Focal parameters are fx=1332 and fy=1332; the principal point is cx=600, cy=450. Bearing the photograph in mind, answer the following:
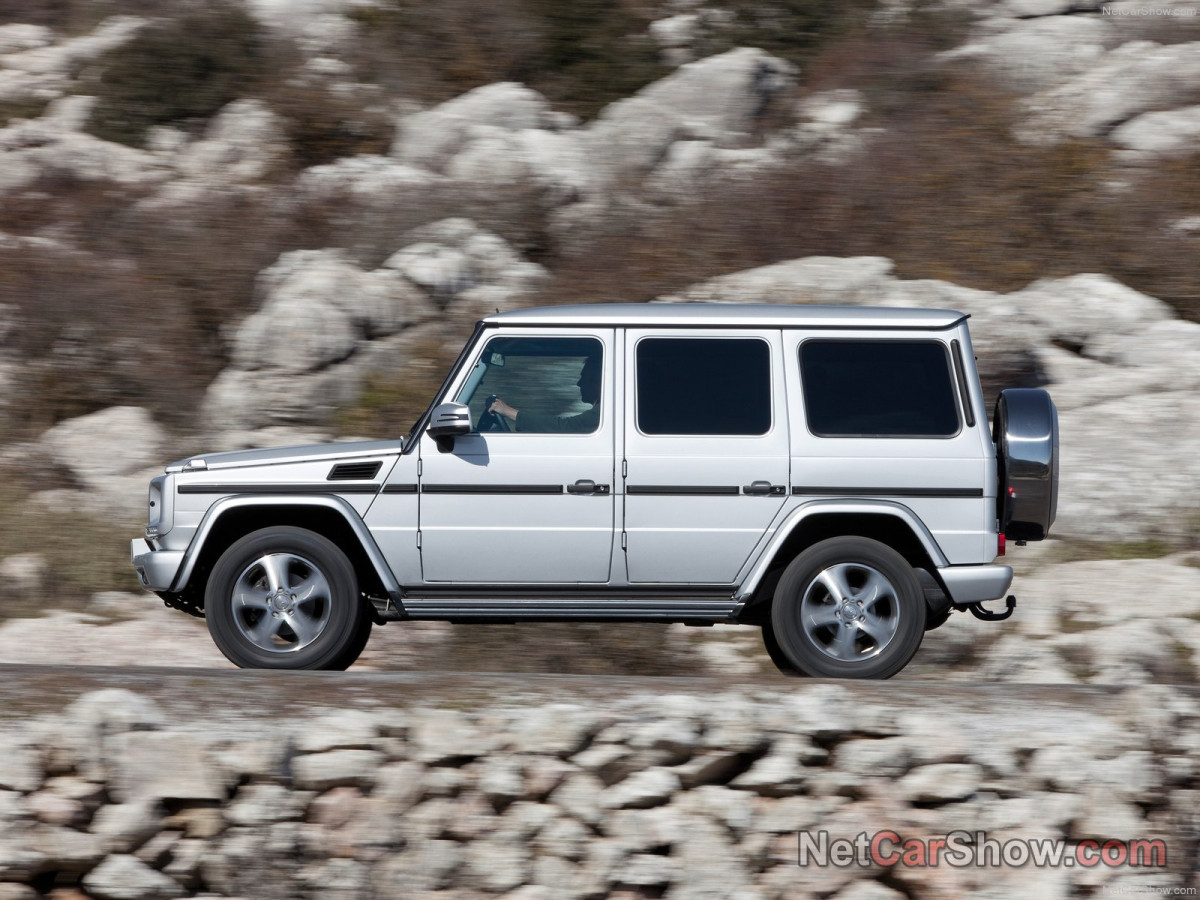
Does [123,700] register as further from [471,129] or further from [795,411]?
[471,129]

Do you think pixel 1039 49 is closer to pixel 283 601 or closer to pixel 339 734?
pixel 283 601

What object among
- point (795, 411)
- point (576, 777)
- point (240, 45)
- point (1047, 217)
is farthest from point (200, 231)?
point (576, 777)

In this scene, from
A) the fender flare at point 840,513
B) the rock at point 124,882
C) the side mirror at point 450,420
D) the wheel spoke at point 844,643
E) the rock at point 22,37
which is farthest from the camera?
the rock at point 22,37

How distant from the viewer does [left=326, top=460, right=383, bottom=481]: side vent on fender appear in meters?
6.78

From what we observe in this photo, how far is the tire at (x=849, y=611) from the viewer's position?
6688 mm

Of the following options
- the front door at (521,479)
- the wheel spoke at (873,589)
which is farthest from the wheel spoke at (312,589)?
the wheel spoke at (873,589)

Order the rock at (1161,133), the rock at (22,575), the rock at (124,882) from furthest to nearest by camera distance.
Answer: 1. the rock at (1161,133)
2. the rock at (22,575)
3. the rock at (124,882)

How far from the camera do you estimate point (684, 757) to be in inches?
220

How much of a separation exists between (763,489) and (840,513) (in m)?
0.41

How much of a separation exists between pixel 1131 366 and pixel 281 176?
10.8 m

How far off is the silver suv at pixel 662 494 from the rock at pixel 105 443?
6.33 m

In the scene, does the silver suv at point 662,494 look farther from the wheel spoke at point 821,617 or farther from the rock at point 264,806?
the rock at point 264,806

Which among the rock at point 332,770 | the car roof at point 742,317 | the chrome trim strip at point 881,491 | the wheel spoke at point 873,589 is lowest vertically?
the rock at point 332,770

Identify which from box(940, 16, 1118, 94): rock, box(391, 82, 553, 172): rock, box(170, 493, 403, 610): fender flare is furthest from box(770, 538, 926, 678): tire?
box(940, 16, 1118, 94): rock
